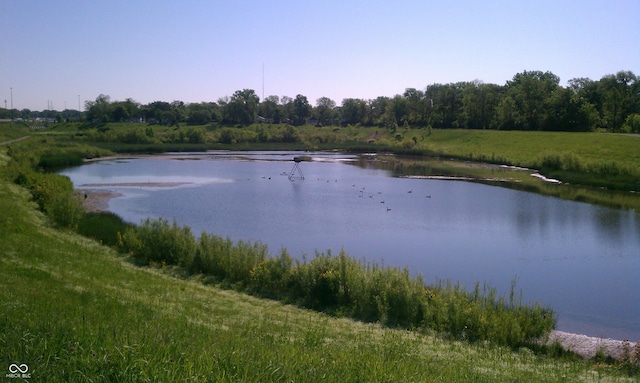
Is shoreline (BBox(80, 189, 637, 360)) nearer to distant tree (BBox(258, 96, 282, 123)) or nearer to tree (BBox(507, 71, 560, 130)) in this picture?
tree (BBox(507, 71, 560, 130))

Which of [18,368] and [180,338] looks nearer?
[18,368]

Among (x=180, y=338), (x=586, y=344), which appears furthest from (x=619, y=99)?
(x=180, y=338)

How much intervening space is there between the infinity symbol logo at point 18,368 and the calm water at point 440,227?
13.9m

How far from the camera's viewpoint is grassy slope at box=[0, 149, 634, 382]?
5.74 metres

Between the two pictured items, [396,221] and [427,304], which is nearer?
[427,304]

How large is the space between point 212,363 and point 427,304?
933cm

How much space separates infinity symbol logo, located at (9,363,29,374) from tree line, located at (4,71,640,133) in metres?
80.9

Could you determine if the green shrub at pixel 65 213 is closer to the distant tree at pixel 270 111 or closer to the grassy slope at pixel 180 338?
the grassy slope at pixel 180 338

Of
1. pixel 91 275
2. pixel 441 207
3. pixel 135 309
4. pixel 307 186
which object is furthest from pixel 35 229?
pixel 307 186

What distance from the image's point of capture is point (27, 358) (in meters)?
5.57

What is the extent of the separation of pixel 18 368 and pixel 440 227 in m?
26.0

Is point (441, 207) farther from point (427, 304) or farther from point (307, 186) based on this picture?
point (427, 304)

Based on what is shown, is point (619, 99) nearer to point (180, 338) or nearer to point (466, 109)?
point (466, 109)

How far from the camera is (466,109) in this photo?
324 ft
